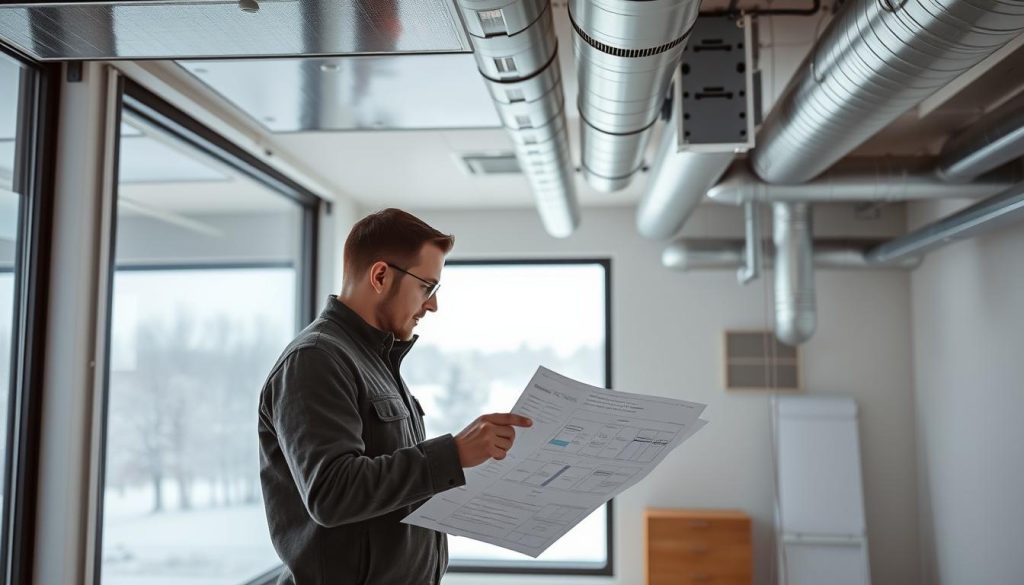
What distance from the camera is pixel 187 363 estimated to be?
3.66m

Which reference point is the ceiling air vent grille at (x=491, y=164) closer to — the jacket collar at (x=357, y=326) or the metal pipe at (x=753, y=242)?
the metal pipe at (x=753, y=242)

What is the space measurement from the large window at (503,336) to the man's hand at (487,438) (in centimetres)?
430

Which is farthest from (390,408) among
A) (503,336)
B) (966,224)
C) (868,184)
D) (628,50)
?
(503,336)

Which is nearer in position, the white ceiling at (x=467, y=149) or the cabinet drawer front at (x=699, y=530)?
the white ceiling at (x=467, y=149)

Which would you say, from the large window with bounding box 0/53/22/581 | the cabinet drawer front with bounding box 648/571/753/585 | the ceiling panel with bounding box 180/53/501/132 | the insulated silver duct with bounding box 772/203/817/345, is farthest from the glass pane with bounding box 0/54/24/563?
the insulated silver duct with bounding box 772/203/817/345

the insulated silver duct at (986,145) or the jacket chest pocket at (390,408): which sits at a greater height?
the insulated silver duct at (986,145)

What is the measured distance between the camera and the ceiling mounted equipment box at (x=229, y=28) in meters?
1.78

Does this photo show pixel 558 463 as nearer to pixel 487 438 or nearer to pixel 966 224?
pixel 487 438

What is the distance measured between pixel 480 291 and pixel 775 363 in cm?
197

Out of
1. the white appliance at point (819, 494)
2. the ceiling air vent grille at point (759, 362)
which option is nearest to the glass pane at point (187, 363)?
the ceiling air vent grille at point (759, 362)

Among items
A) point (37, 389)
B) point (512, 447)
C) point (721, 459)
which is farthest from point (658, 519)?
point (512, 447)

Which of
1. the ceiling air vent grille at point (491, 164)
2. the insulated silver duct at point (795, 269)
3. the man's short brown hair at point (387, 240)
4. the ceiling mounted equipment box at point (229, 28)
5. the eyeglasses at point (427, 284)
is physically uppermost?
the ceiling air vent grille at point (491, 164)

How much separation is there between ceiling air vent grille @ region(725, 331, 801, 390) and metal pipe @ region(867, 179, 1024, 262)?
1024 mm

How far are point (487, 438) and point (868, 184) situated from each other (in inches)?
121
